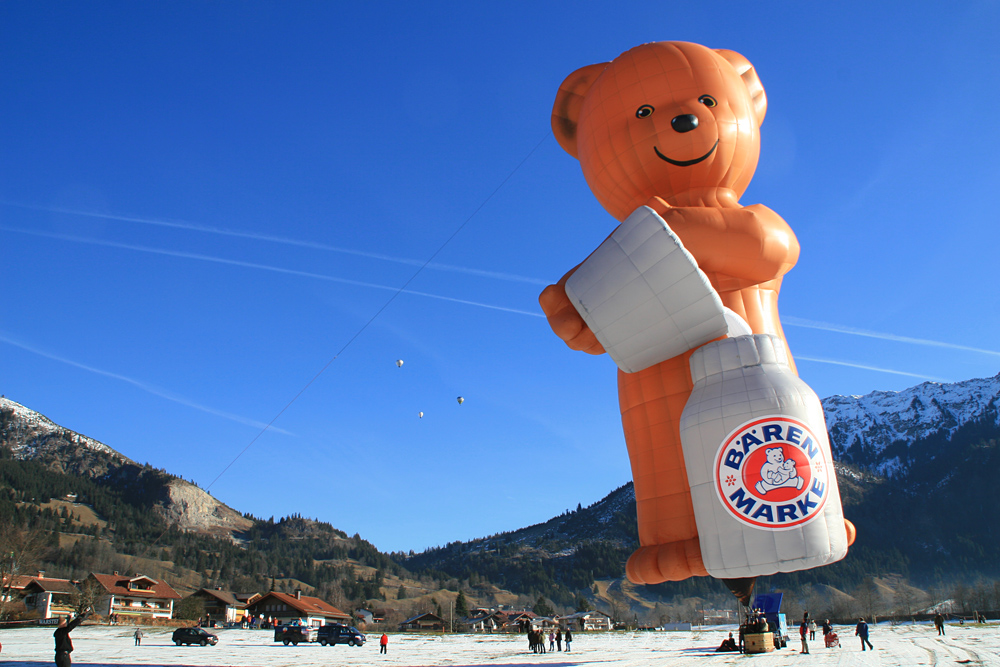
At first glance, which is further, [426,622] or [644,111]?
[426,622]

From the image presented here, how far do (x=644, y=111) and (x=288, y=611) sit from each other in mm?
62923

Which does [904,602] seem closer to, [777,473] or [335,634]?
[335,634]

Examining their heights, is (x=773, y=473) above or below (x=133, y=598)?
above

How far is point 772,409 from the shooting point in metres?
8.99

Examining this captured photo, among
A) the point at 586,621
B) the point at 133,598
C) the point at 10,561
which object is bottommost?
the point at 586,621

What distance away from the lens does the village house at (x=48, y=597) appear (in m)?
53.6

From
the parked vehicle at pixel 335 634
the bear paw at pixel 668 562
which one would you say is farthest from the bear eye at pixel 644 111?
the parked vehicle at pixel 335 634

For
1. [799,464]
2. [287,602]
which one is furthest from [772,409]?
[287,602]

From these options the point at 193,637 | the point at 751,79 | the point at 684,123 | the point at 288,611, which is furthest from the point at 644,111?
the point at 288,611

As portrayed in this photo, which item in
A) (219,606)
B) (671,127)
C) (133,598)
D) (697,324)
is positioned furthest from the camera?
(219,606)

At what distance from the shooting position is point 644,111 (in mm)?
11234

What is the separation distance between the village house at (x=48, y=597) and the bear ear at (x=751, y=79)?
2397 inches

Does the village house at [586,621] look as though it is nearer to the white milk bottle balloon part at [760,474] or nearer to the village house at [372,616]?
the village house at [372,616]

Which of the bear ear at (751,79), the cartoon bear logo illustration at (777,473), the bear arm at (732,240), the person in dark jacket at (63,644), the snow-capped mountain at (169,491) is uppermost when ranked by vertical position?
the snow-capped mountain at (169,491)
